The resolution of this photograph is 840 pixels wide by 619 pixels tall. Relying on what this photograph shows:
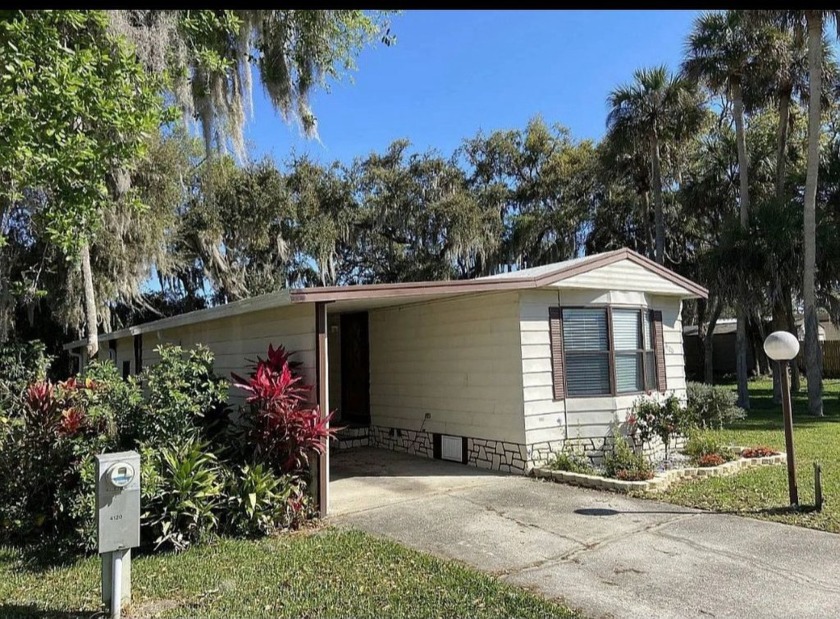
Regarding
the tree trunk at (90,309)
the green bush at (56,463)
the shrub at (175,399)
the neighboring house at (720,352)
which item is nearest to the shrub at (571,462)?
the shrub at (175,399)

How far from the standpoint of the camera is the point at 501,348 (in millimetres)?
8109

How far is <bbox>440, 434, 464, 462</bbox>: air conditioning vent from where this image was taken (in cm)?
878

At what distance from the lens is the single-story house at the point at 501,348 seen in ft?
25.0

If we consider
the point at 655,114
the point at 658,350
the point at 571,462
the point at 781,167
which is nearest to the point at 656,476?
the point at 571,462

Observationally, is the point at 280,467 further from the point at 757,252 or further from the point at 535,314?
the point at 757,252

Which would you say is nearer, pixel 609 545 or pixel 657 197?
pixel 609 545

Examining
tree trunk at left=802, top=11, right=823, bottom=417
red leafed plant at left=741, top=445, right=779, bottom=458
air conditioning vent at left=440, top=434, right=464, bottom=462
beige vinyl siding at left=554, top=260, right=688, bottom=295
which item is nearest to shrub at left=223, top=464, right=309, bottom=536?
air conditioning vent at left=440, top=434, right=464, bottom=462

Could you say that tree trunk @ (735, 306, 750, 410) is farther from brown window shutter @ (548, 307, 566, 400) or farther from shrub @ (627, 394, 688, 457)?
brown window shutter @ (548, 307, 566, 400)

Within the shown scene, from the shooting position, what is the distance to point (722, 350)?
91.2 feet

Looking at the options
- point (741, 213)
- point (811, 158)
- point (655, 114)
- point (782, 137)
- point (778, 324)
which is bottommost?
point (778, 324)

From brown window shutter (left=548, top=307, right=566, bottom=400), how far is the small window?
0.29 feet

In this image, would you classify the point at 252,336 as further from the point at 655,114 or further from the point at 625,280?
the point at 655,114

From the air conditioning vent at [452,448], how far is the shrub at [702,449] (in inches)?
125

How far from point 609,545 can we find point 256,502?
3106 millimetres
